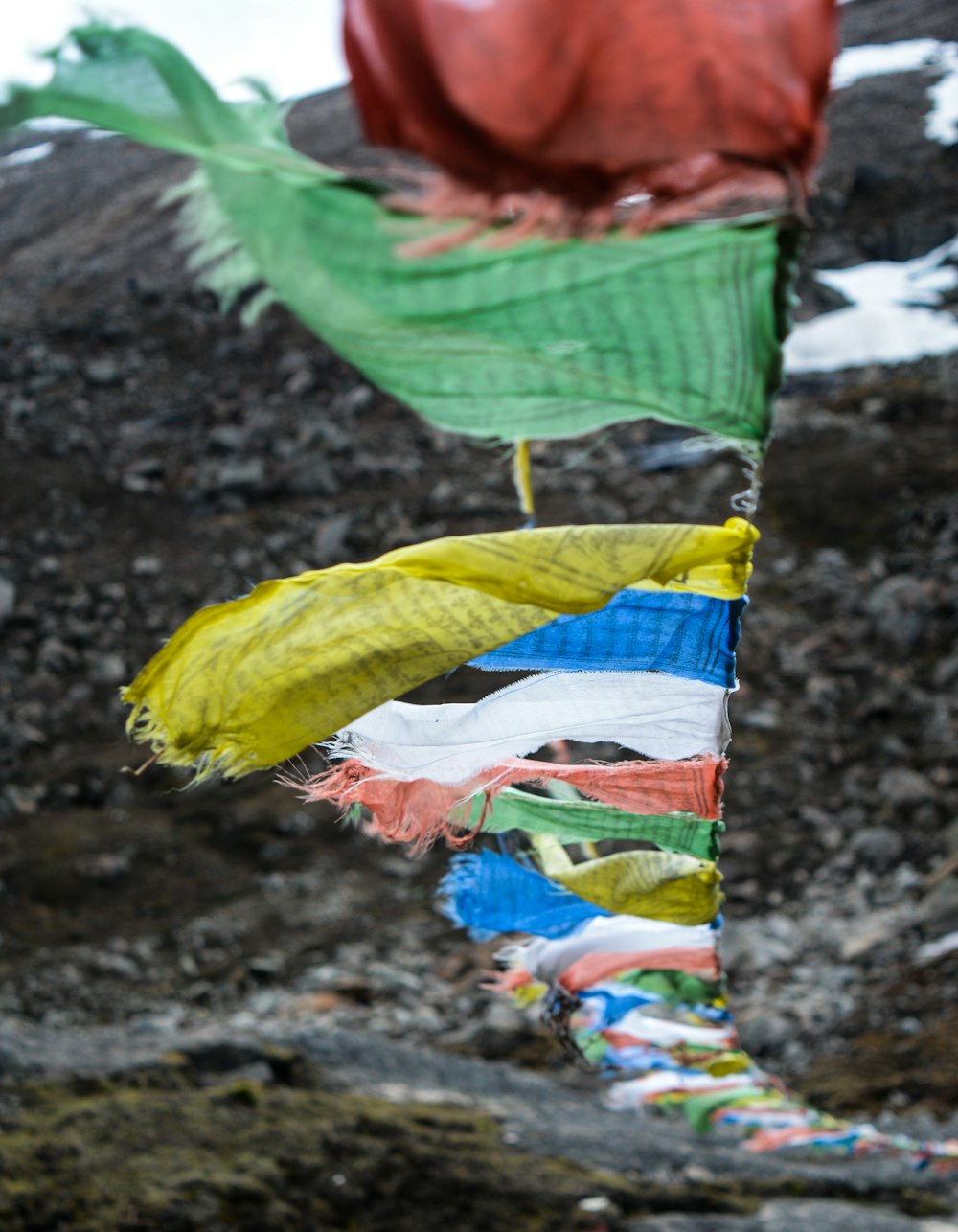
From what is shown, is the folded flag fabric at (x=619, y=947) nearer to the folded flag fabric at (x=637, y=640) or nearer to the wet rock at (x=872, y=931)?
the folded flag fabric at (x=637, y=640)

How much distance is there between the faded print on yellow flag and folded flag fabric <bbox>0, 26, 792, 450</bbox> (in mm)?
212

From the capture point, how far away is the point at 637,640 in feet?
6.84

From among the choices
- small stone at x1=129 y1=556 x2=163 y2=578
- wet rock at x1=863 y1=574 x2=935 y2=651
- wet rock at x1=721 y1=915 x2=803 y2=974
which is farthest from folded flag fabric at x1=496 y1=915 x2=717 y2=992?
small stone at x1=129 y1=556 x2=163 y2=578

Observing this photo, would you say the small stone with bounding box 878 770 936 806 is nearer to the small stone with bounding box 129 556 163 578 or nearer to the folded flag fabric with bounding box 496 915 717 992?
the folded flag fabric with bounding box 496 915 717 992

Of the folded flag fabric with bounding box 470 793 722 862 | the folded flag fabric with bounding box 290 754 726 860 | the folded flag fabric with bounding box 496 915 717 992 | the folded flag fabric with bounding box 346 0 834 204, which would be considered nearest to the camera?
the folded flag fabric with bounding box 346 0 834 204

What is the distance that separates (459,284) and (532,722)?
3.03ft

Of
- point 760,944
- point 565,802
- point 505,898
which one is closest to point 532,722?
point 565,802

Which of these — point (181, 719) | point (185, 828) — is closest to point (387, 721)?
point (181, 719)

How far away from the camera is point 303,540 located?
1545cm

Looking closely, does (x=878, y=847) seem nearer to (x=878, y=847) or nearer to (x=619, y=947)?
(x=878, y=847)

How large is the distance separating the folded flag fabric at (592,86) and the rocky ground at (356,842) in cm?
43

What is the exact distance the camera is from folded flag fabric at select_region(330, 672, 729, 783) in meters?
2.12

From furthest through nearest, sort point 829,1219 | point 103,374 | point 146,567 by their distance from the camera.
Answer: point 103,374, point 146,567, point 829,1219

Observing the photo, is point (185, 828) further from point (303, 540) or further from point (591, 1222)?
point (591, 1222)
